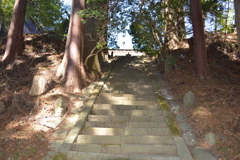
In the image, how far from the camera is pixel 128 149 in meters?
4.85

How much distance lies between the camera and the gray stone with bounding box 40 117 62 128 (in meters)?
5.53

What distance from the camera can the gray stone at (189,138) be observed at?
16.2 feet

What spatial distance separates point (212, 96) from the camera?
255 inches

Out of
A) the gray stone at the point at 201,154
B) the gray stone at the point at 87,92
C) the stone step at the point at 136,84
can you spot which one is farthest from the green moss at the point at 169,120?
the gray stone at the point at 87,92

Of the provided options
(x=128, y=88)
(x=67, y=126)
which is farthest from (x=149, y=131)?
(x=128, y=88)

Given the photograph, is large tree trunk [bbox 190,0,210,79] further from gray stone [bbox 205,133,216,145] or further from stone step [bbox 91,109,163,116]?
gray stone [bbox 205,133,216,145]

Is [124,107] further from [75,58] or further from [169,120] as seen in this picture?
[75,58]

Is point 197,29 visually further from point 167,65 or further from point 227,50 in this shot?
point 227,50

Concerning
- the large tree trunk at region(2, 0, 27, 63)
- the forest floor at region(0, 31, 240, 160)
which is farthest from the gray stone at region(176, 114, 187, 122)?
the large tree trunk at region(2, 0, 27, 63)

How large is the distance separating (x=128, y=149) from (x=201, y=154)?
5.55 feet

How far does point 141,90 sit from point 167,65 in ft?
7.20

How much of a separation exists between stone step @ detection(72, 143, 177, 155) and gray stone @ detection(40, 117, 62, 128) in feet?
3.45

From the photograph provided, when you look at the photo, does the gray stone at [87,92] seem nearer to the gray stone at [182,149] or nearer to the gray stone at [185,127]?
the gray stone at [185,127]

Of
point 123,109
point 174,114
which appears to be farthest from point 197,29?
point 123,109
